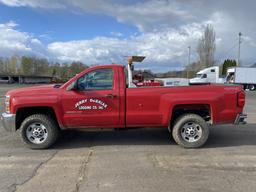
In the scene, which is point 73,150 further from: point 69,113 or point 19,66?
point 19,66

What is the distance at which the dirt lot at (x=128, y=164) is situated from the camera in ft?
15.5

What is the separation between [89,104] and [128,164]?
5.83 ft

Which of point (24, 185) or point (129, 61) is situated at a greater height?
point (129, 61)

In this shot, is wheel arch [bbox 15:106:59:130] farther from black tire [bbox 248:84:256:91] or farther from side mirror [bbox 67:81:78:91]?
black tire [bbox 248:84:256:91]

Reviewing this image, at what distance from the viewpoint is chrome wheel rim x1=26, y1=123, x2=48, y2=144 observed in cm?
695

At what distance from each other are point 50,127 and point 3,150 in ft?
3.77

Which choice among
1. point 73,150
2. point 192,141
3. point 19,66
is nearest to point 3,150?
point 73,150

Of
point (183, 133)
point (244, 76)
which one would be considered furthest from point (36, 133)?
point (244, 76)

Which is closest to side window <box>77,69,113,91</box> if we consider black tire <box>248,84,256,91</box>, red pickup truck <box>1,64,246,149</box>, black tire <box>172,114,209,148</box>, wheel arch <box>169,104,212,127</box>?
red pickup truck <box>1,64,246,149</box>

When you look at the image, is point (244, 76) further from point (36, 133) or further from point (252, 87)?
point (36, 133)

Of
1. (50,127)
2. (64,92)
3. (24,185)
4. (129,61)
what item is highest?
(129,61)

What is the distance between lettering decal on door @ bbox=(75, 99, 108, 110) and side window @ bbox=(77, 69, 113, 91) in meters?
0.29

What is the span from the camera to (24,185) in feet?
15.5

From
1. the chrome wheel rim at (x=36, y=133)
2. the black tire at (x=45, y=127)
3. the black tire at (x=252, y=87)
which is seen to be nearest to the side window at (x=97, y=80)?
the black tire at (x=45, y=127)
